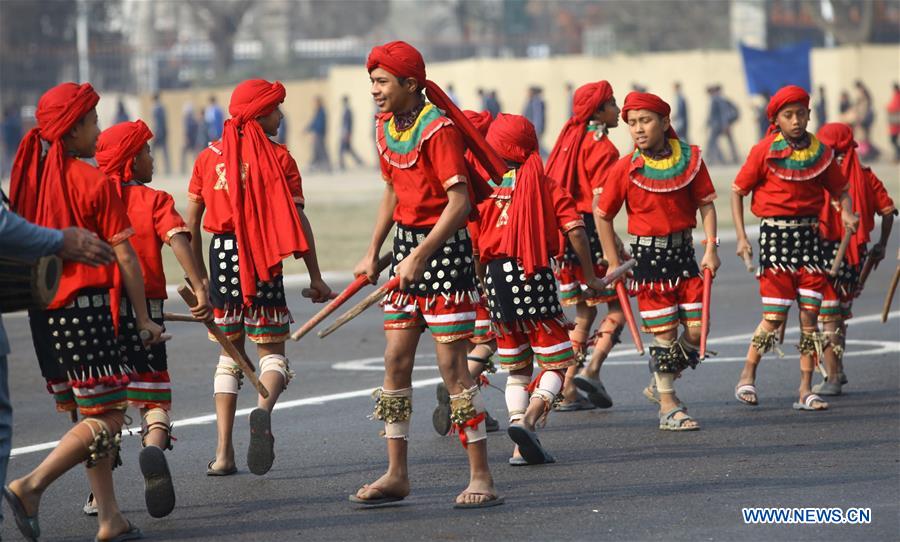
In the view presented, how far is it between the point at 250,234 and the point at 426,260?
1329 mm

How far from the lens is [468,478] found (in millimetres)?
8164

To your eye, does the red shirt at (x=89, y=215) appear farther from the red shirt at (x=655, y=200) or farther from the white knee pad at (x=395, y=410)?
the red shirt at (x=655, y=200)

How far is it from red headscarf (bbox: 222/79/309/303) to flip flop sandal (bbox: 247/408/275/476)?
704 mm

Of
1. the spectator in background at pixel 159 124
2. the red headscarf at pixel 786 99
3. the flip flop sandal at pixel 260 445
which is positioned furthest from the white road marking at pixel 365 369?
the spectator in background at pixel 159 124

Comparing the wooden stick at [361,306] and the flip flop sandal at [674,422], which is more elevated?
the wooden stick at [361,306]

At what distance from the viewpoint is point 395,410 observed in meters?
7.42

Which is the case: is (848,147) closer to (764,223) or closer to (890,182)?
(764,223)

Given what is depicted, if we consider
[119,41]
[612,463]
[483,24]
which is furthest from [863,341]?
[483,24]

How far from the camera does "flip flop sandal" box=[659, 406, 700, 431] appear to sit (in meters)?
9.40

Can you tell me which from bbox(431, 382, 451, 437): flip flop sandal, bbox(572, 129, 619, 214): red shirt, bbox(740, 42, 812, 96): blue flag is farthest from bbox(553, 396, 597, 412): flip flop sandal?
bbox(740, 42, 812, 96): blue flag

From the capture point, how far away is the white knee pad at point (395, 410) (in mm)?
7418

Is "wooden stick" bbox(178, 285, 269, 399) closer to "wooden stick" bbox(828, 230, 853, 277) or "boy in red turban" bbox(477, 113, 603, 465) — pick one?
"boy in red turban" bbox(477, 113, 603, 465)

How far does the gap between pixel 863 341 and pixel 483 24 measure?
227ft

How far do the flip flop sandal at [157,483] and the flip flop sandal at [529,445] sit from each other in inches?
73.2
